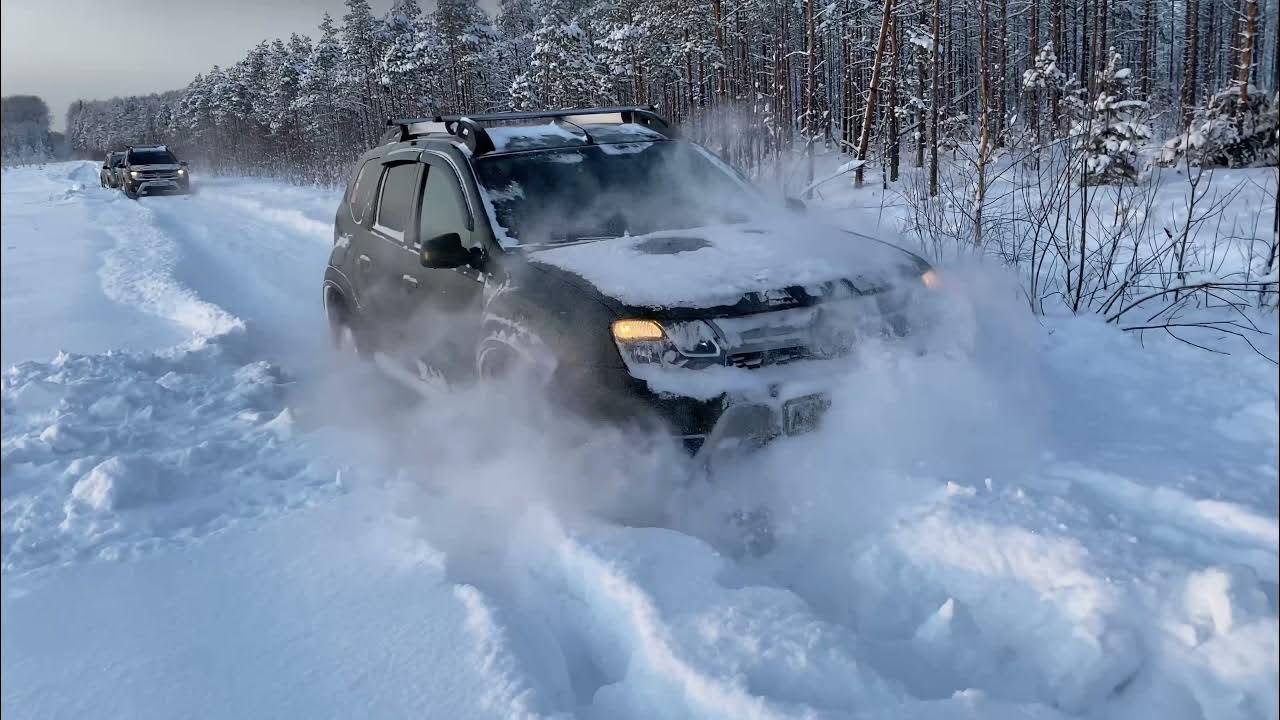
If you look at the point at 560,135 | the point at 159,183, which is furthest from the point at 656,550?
the point at 159,183

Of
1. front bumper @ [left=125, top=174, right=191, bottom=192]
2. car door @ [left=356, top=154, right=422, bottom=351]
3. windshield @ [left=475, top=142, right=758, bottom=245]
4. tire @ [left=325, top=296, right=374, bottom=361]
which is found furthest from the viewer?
front bumper @ [left=125, top=174, right=191, bottom=192]

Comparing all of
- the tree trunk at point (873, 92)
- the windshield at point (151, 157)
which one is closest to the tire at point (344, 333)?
the tree trunk at point (873, 92)

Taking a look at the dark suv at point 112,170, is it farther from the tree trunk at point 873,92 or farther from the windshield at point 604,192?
the windshield at point 604,192

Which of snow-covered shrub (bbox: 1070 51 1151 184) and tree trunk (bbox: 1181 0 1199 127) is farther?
tree trunk (bbox: 1181 0 1199 127)

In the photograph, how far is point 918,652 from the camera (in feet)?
8.54

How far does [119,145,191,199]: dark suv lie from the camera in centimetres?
2783

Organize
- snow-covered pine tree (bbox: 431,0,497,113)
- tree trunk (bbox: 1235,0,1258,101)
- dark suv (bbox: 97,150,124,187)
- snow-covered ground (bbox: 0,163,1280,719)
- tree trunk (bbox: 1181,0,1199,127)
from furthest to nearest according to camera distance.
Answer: snow-covered pine tree (bbox: 431,0,497,113)
tree trunk (bbox: 1181,0,1199,127)
dark suv (bbox: 97,150,124,187)
tree trunk (bbox: 1235,0,1258,101)
snow-covered ground (bbox: 0,163,1280,719)

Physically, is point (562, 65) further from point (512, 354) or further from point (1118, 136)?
point (512, 354)

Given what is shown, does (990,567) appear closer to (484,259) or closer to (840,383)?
(840,383)

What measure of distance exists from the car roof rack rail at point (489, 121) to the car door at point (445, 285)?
22 centimetres

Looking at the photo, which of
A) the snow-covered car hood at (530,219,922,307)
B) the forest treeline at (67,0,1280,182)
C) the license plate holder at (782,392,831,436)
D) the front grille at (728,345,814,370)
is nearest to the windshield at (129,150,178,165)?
the forest treeline at (67,0,1280,182)

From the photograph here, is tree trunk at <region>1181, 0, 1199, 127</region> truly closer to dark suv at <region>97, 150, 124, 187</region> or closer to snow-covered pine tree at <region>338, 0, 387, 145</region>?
dark suv at <region>97, 150, 124, 187</region>

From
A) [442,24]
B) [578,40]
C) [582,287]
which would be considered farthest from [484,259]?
[442,24]

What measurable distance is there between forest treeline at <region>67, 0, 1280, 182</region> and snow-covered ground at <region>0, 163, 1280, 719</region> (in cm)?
191
